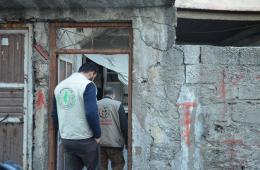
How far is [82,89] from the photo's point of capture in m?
5.79

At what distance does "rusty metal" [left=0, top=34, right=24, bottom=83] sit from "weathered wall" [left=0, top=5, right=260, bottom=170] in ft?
5.02

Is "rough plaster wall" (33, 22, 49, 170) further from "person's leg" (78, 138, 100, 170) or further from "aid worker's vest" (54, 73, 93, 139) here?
"person's leg" (78, 138, 100, 170)

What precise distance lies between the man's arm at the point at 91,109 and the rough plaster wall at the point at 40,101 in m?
0.98

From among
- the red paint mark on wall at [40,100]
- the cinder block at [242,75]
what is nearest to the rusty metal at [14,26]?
the red paint mark on wall at [40,100]

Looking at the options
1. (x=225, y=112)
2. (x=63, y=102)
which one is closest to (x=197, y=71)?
(x=225, y=112)

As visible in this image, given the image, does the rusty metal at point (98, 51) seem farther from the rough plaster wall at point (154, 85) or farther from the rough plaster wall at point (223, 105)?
the rough plaster wall at point (223, 105)

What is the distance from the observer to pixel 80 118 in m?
5.75

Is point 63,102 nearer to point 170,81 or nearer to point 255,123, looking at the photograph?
point 170,81

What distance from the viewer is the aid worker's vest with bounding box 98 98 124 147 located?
22.7 feet

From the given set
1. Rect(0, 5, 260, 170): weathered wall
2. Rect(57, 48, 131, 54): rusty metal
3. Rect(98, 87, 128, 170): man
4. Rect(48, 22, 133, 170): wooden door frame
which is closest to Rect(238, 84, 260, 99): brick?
Rect(0, 5, 260, 170): weathered wall

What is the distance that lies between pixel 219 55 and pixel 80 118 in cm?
195

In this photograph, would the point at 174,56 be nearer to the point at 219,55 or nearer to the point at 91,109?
the point at 219,55

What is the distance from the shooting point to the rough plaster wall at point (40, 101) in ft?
21.3

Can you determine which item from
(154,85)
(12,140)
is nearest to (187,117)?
(154,85)
